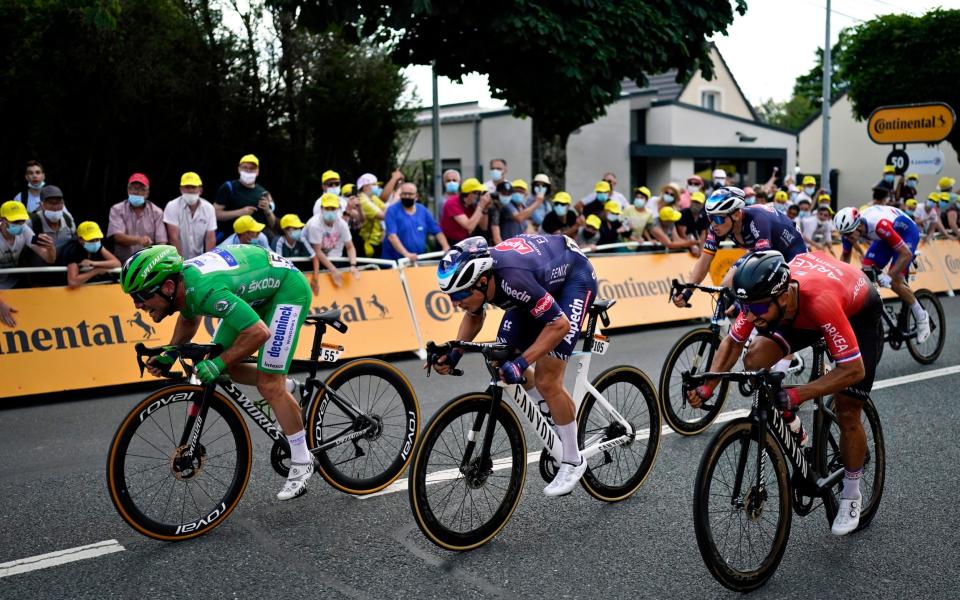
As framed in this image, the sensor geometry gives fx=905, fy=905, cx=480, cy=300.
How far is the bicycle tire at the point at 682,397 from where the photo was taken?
702 cm

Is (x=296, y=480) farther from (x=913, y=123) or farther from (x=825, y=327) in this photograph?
(x=913, y=123)

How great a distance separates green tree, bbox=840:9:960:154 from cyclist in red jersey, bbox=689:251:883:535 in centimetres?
4154

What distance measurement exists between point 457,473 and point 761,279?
1869 mm

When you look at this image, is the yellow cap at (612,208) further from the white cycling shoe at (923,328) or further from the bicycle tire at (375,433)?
the bicycle tire at (375,433)

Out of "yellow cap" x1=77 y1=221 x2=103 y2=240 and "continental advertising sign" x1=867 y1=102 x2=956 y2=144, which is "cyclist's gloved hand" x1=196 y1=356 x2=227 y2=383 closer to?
"yellow cap" x1=77 y1=221 x2=103 y2=240

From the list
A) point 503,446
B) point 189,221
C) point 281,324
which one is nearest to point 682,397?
point 503,446

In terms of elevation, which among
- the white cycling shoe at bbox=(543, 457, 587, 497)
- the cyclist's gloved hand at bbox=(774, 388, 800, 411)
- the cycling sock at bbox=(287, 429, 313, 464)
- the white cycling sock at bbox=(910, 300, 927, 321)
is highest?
the cyclist's gloved hand at bbox=(774, 388, 800, 411)

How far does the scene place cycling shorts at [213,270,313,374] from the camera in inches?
210

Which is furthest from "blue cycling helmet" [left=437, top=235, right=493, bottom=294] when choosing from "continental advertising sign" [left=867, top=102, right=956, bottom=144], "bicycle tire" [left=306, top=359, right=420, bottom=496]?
"continental advertising sign" [left=867, top=102, right=956, bottom=144]

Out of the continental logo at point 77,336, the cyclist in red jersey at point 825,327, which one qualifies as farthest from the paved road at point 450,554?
the continental logo at point 77,336

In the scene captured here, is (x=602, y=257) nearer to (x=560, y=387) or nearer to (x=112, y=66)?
(x=560, y=387)

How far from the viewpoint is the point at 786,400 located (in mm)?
4285

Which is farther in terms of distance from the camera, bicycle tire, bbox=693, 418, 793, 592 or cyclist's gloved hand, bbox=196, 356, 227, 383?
cyclist's gloved hand, bbox=196, 356, 227, 383

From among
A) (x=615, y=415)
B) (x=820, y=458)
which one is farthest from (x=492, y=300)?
(x=820, y=458)
